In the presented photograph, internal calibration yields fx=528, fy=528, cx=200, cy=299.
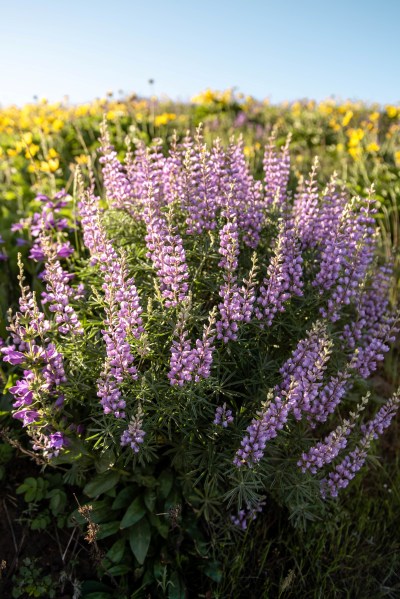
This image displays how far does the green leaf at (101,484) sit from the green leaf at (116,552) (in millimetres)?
335

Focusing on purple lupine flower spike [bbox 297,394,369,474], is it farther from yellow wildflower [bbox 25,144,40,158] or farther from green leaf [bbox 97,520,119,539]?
yellow wildflower [bbox 25,144,40,158]

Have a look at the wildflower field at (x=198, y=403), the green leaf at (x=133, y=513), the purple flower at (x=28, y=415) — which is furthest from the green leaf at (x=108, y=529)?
the purple flower at (x=28, y=415)

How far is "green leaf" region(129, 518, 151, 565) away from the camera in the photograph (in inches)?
113

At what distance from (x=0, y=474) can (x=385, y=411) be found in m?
2.33

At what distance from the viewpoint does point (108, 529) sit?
A: 2969 millimetres

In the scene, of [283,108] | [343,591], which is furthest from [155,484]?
[283,108]

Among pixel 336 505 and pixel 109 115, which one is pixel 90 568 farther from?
pixel 109 115

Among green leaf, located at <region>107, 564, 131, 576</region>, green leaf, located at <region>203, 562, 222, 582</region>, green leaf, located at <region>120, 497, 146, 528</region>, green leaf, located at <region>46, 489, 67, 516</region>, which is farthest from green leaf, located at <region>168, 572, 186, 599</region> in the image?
green leaf, located at <region>46, 489, 67, 516</region>

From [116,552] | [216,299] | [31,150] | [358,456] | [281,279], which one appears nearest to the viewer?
[281,279]

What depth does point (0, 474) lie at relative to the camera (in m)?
3.27

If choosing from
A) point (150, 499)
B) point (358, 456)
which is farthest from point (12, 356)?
point (358, 456)

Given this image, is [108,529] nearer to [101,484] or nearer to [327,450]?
[101,484]

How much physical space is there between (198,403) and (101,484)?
2.73 feet

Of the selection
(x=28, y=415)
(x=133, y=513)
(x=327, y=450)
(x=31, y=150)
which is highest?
(x=31, y=150)
